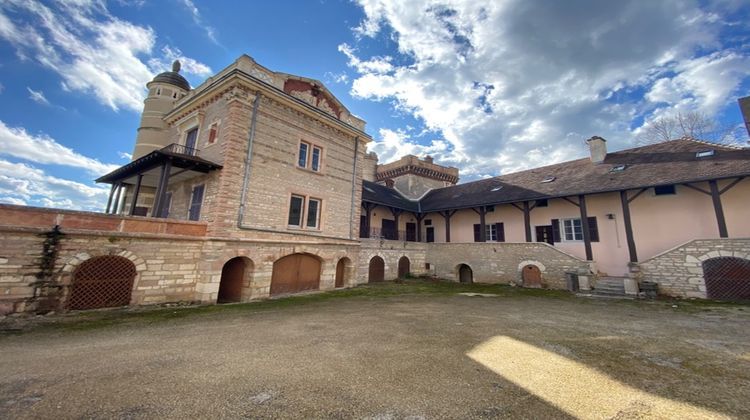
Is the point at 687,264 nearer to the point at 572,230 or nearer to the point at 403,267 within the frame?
the point at 572,230

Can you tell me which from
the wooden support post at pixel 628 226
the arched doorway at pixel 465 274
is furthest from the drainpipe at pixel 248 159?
the wooden support post at pixel 628 226

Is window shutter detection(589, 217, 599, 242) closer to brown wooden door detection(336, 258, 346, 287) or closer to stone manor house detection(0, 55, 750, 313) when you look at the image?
stone manor house detection(0, 55, 750, 313)

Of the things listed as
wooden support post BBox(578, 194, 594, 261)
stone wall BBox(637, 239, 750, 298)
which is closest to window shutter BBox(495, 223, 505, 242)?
wooden support post BBox(578, 194, 594, 261)

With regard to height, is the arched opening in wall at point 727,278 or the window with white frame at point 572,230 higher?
the window with white frame at point 572,230

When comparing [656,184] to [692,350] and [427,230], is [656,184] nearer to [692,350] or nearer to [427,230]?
[692,350]

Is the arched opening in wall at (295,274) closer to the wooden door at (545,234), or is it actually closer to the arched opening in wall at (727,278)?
the wooden door at (545,234)

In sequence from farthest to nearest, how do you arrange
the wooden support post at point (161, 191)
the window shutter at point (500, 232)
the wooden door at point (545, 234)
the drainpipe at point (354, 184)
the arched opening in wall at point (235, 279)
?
1. the window shutter at point (500, 232)
2. the wooden door at point (545, 234)
3. the drainpipe at point (354, 184)
4. the arched opening in wall at point (235, 279)
5. the wooden support post at point (161, 191)

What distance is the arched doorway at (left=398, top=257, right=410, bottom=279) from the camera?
16812 mm

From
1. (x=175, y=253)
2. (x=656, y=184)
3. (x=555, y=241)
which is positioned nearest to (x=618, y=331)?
(x=656, y=184)

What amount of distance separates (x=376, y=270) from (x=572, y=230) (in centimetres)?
1033

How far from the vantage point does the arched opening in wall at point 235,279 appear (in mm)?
9422

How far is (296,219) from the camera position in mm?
10867

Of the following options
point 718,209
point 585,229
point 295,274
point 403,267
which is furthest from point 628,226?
point 295,274

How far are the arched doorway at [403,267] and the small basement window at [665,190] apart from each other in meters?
12.2
